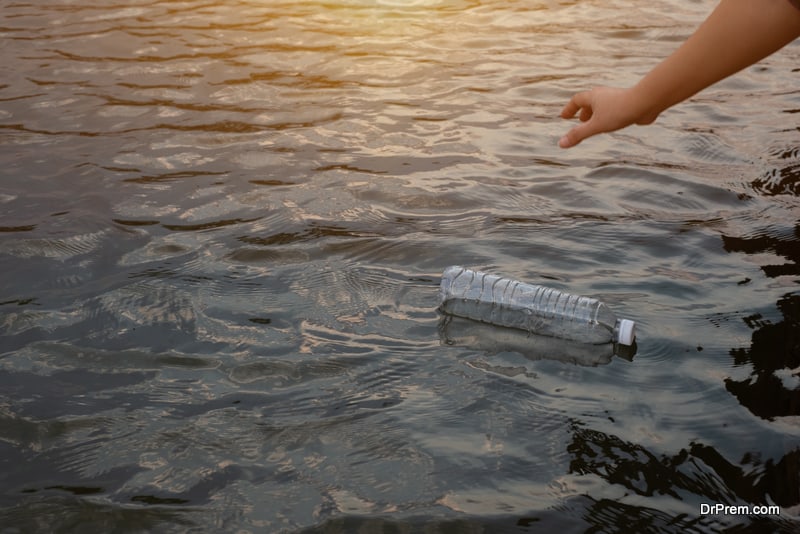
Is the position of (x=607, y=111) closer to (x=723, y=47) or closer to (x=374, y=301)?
(x=723, y=47)

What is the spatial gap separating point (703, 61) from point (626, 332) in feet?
3.35

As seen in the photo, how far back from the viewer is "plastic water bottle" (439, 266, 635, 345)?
301 cm

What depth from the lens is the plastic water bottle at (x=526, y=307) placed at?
3.01m

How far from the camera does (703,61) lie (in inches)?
85.1

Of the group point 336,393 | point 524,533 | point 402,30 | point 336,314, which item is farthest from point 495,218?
point 402,30

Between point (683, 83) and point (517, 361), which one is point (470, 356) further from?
point (683, 83)

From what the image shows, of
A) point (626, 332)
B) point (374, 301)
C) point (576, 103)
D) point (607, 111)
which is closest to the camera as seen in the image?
point (607, 111)

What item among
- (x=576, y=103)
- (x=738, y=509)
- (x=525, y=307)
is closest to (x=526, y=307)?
(x=525, y=307)

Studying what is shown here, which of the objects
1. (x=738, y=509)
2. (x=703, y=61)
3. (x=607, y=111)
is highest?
(x=703, y=61)

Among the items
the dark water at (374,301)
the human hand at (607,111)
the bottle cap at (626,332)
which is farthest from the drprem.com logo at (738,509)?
the human hand at (607,111)

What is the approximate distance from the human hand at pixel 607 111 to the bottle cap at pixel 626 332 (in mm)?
678

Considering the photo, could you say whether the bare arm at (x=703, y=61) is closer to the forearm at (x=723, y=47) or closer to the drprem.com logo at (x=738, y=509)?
the forearm at (x=723, y=47)

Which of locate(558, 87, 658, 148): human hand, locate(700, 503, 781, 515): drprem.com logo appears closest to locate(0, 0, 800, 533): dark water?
locate(700, 503, 781, 515): drprem.com logo

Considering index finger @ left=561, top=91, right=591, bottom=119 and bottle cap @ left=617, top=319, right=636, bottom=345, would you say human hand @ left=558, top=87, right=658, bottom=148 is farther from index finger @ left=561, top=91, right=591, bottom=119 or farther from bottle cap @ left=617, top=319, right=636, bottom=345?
bottle cap @ left=617, top=319, right=636, bottom=345
